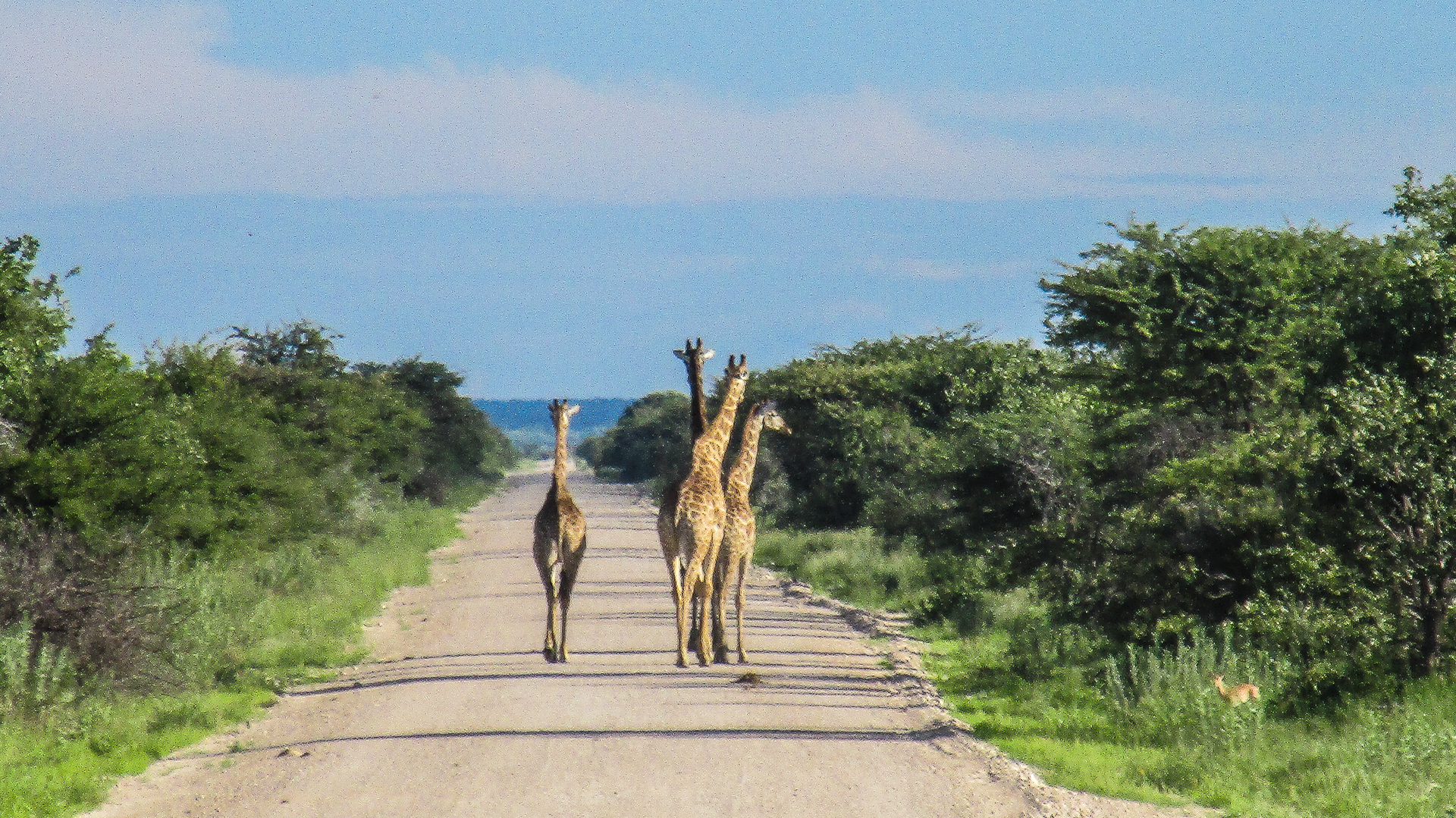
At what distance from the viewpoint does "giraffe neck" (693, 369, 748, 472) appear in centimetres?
1617

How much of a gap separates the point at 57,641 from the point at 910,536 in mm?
17908

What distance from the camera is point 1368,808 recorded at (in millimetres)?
9023

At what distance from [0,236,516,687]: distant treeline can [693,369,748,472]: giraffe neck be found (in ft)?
16.8

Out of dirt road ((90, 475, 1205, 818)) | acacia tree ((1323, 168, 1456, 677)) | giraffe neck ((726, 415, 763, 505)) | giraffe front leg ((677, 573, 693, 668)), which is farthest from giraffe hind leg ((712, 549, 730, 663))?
acacia tree ((1323, 168, 1456, 677))

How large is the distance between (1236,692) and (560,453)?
839 cm

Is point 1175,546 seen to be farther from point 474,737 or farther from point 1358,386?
point 474,737

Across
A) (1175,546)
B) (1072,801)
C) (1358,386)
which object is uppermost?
(1358,386)

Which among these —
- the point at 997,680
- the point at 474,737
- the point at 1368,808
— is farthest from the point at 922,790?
the point at 997,680

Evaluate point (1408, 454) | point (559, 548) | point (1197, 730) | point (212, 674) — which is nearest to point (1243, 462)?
point (1408, 454)

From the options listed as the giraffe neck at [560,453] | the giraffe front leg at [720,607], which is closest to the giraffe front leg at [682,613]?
the giraffe front leg at [720,607]

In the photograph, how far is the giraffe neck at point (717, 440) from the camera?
53.1ft

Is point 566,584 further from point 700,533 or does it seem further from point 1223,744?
point 1223,744

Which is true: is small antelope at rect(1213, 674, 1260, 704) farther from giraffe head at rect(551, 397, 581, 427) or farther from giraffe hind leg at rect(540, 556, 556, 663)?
giraffe head at rect(551, 397, 581, 427)

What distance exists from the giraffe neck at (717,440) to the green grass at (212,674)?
4.38 m
